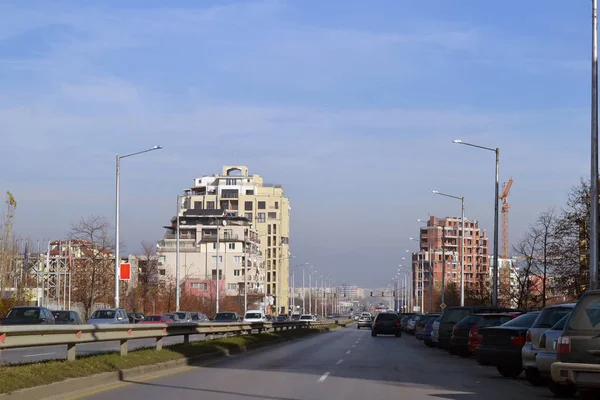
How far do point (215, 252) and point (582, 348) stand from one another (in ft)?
442

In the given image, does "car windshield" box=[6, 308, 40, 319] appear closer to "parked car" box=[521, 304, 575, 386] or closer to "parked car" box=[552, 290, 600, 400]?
"parked car" box=[521, 304, 575, 386]

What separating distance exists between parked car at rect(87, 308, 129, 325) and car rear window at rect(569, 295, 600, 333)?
96.2 feet

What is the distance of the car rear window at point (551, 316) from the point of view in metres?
18.0

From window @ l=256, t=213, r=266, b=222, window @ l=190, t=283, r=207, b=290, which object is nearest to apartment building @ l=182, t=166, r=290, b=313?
window @ l=256, t=213, r=266, b=222

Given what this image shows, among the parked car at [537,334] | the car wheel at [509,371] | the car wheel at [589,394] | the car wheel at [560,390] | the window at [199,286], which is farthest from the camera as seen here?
the window at [199,286]

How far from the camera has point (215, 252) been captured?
479ft

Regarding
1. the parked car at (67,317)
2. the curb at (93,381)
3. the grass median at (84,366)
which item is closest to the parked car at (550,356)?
the curb at (93,381)

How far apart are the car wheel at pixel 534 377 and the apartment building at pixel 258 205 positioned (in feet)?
517

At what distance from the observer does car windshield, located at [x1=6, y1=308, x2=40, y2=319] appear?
1324 inches

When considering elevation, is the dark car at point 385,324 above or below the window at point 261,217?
below

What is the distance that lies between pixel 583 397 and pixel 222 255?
136m

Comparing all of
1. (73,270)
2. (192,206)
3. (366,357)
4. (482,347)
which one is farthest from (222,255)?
(482,347)

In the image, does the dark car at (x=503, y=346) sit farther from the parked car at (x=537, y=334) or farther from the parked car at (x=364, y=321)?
the parked car at (x=364, y=321)

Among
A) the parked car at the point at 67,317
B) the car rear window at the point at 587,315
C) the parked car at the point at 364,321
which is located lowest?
the parked car at the point at 364,321
